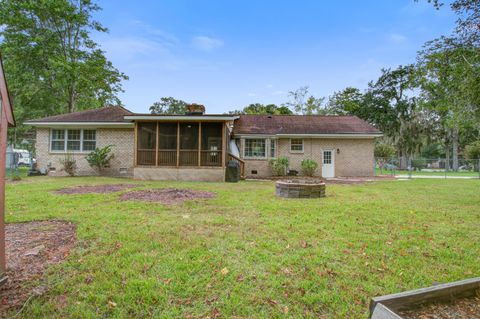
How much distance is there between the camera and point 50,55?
20.5 metres

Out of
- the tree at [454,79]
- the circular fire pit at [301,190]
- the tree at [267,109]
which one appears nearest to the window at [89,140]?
the circular fire pit at [301,190]

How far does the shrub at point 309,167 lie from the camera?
17.0 meters

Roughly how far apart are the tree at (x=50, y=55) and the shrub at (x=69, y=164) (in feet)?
26.9

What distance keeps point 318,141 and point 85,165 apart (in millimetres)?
14945

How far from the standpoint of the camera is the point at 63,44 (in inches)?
846

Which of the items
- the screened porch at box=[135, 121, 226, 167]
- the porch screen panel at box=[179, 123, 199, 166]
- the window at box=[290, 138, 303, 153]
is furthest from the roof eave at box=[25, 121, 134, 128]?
the window at box=[290, 138, 303, 153]

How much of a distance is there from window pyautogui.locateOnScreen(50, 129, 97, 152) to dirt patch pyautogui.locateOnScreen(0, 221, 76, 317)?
12141 mm

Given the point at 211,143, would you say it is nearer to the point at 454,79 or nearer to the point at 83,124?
the point at 83,124

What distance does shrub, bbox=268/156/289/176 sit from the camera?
16891 mm

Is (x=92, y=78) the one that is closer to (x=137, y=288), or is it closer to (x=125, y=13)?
(x=125, y=13)

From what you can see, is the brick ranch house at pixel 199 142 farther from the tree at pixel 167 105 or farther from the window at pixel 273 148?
the tree at pixel 167 105

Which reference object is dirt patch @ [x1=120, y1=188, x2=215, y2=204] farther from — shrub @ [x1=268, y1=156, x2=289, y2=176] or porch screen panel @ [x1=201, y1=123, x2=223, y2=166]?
shrub @ [x1=268, y1=156, x2=289, y2=176]

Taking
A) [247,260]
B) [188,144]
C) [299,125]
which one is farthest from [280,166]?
[247,260]

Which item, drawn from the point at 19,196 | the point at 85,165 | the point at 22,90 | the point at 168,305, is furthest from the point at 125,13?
the point at 168,305
